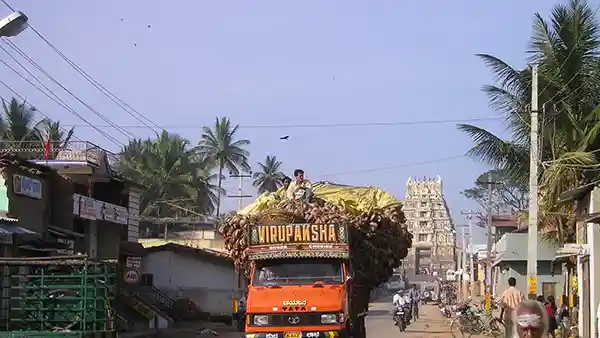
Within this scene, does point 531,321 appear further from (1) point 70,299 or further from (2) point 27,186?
(2) point 27,186

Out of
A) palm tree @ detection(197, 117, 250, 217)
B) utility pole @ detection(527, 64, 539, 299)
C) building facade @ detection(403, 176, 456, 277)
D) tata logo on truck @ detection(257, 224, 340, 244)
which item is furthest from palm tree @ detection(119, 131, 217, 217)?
building facade @ detection(403, 176, 456, 277)

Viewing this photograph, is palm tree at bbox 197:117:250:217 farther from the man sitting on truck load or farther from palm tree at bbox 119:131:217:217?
the man sitting on truck load

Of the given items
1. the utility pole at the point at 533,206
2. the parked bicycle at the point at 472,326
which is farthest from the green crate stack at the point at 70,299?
the parked bicycle at the point at 472,326

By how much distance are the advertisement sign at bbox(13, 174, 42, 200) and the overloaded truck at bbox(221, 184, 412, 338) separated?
7.51 meters

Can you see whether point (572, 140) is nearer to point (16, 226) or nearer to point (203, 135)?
point (16, 226)

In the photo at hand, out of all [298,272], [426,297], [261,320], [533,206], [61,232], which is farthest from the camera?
[426,297]

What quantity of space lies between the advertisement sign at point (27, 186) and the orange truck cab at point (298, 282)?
352 inches

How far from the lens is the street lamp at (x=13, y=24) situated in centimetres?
1432

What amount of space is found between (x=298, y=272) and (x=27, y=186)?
1046 cm

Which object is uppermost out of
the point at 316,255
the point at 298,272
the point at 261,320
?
the point at 316,255

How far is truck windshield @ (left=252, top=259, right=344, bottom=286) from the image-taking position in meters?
15.9

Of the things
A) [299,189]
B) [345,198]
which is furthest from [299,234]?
[345,198]

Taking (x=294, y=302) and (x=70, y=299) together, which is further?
(x=294, y=302)

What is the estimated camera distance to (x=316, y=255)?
15.9 metres
